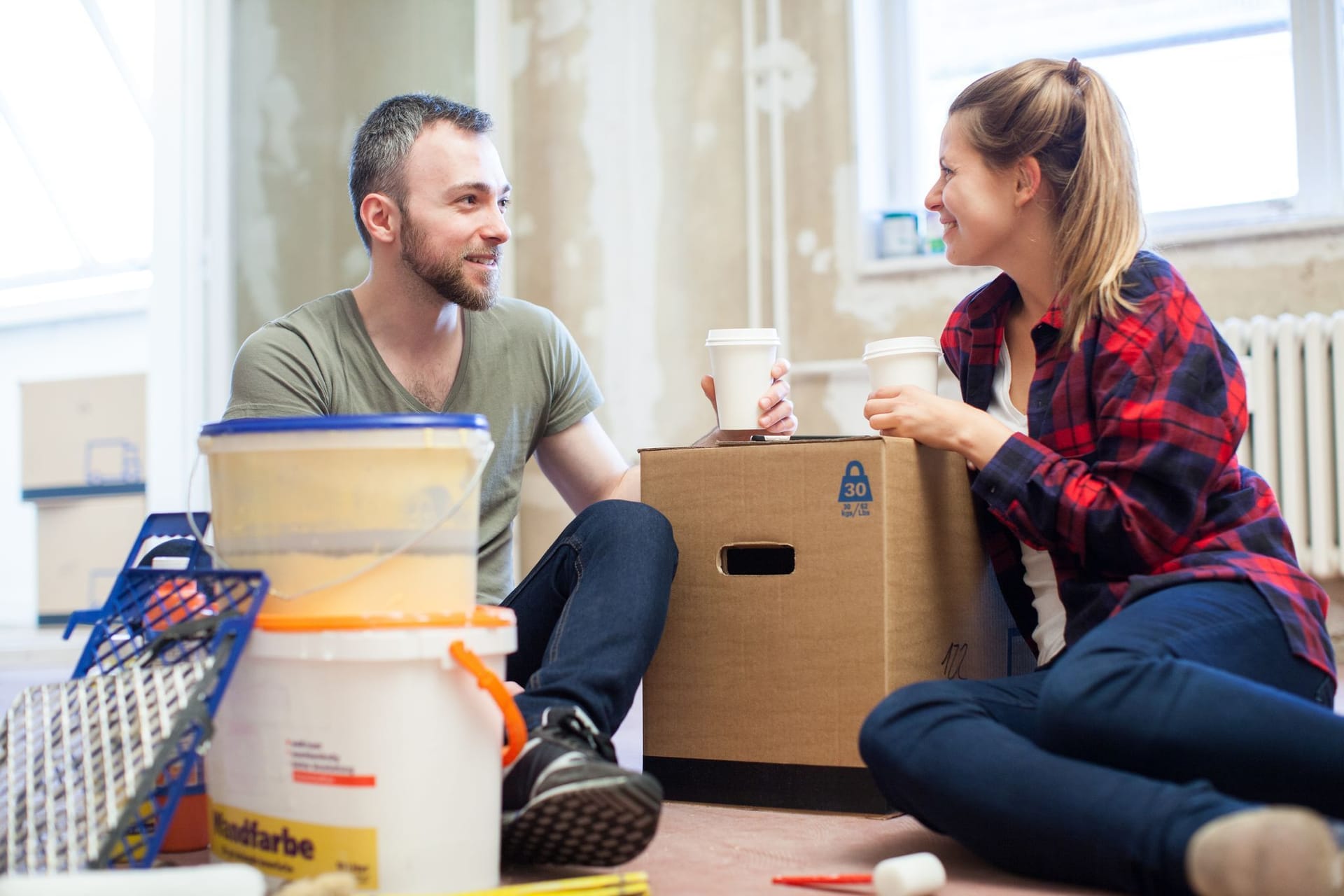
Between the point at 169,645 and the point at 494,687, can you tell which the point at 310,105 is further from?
the point at 494,687

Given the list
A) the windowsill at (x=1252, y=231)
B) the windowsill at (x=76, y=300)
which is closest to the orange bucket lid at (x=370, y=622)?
the windowsill at (x=1252, y=231)

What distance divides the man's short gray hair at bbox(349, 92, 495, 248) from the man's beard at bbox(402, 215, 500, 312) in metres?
0.08

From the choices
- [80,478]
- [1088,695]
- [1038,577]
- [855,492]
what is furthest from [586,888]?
[80,478]

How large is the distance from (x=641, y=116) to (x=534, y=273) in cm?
51

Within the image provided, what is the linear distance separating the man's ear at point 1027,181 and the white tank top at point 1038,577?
0.17 m

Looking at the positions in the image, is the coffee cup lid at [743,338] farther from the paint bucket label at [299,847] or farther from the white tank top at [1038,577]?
the paint bucket label at [299,847]

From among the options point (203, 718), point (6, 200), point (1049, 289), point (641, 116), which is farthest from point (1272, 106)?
point (6, 200)

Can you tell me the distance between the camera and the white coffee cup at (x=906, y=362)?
1.35m

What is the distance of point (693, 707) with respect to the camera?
1.37 meters

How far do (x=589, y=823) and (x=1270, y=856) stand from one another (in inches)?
18.7

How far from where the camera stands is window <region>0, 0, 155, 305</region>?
409 centimetres

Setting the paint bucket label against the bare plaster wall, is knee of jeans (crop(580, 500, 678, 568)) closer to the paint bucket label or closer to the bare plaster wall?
the paint bucket label

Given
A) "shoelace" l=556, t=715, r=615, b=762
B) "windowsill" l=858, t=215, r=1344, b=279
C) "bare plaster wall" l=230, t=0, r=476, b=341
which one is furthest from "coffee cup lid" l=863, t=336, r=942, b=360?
"bare plaster wall" l=230, t=0, r=476, b=341

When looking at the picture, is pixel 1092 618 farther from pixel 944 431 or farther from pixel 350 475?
pixel 350 475
